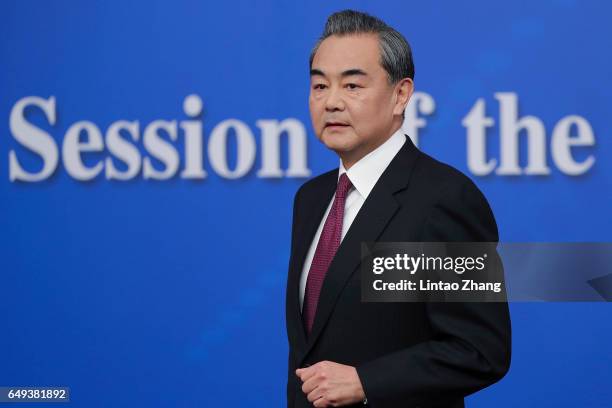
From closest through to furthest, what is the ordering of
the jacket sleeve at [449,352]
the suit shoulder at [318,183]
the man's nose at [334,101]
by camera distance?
the jacket sleeve at [449,352] → the man's nose at [334,101] → the suit shoulder at [318,183]

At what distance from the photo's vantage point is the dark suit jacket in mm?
1738

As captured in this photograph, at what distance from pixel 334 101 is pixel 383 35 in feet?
0.52

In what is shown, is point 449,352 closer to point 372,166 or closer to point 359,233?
point 359,233

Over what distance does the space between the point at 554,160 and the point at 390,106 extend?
1804 millimetres

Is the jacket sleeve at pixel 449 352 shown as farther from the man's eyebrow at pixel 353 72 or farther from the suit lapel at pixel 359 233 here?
the man's eyebrow at pixel 353 72

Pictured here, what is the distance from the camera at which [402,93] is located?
1915 millimetres

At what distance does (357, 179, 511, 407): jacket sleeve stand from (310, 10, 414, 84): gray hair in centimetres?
27

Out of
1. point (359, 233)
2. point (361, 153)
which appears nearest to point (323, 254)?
point (359, 233)

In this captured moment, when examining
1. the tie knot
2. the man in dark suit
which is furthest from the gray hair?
the tie knot

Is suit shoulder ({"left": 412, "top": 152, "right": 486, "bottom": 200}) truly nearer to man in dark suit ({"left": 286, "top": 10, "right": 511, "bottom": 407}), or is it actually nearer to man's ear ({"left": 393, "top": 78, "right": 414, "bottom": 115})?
man in dark suit ({"left": 286, "top": 10, "right": 511, "bottom": 407})

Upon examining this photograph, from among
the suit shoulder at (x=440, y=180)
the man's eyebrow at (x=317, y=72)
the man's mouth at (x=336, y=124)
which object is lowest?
the suit shoulder at (x=440, y=180)

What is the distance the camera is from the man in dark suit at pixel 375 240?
1742 mm

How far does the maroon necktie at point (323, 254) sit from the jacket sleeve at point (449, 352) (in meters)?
0.18

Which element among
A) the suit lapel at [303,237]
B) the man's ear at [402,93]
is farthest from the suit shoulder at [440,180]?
the suit lapel at [303,237]
